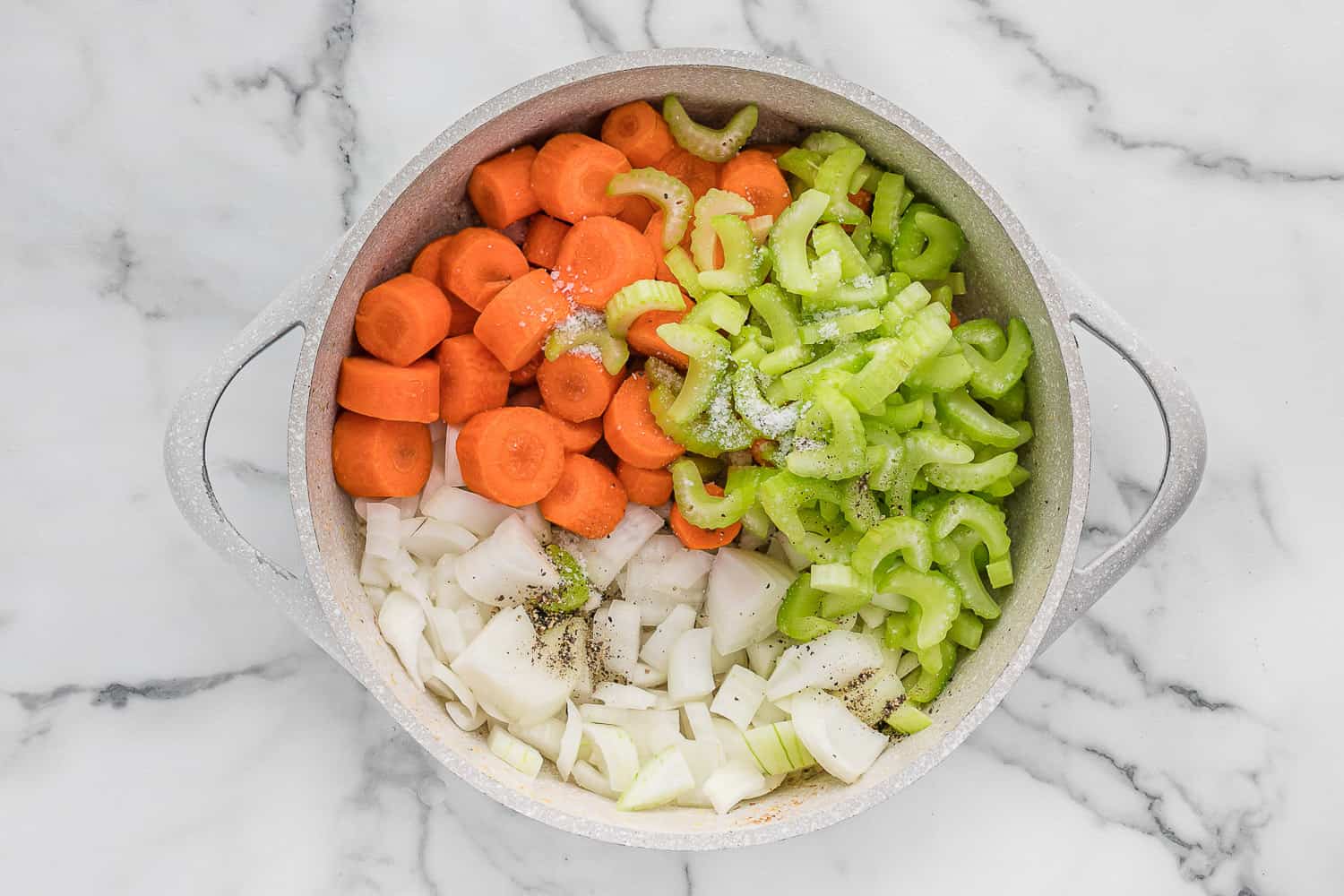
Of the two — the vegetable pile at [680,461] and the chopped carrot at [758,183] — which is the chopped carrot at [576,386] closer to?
the vegetable pile at [680,461]

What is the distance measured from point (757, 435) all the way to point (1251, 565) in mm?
835

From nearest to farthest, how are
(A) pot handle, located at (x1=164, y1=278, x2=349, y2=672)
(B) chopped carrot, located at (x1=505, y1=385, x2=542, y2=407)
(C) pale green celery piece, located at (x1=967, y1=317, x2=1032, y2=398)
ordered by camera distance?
(A) pot handle, located at (x1=164, y1=278, x2=349, y2=672)
(C) pale green celery piece, located at (x1=967, y1=317, x2=1032, y2=398)
(B) chopped carrot, located at (x1=505, y1=385, x2=542, y2=407)

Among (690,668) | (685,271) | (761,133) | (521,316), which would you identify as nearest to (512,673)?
(690,668)

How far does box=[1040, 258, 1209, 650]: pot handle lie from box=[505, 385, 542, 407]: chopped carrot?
706 millimetres

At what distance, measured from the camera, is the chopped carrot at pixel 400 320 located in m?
1.44

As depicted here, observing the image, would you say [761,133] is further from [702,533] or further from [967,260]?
[702,533]

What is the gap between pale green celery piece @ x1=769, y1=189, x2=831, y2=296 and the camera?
1.42 metres

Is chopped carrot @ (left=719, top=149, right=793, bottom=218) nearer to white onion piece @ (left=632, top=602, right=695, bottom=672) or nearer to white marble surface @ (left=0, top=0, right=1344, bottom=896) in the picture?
white marble surface @ (left=0, top=0, right=1344, bottom=896)

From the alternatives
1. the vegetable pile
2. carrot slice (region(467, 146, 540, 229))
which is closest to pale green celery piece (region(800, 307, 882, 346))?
the vegetable pile

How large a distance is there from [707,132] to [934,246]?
339mm

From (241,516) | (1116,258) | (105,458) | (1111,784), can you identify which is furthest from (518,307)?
(1111,784)

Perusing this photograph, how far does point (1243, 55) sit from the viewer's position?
1672 millimetres

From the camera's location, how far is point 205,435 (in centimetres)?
137

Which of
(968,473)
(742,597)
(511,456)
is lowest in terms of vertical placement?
(742,597)
